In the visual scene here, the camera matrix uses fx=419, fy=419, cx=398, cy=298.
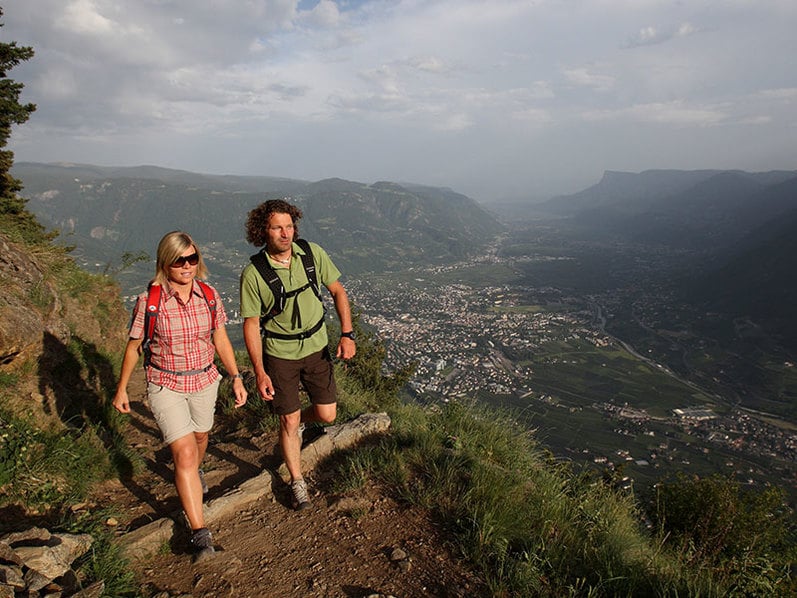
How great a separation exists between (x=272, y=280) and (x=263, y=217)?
1.74ft

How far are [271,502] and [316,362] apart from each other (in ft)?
4.40

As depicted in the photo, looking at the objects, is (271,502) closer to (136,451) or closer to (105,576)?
(105,576)

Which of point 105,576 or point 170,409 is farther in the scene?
point 170,409

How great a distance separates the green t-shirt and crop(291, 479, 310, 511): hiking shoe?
117 centimetres

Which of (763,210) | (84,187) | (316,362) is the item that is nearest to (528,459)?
(316,362)

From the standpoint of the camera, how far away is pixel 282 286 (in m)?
3.38

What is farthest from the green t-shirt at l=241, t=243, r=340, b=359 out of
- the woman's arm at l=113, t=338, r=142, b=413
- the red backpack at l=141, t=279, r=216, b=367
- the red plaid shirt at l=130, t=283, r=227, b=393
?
the woman's arm at l=113, t=338, r=142, b=413

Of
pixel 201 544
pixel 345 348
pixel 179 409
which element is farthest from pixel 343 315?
pixel 201 544

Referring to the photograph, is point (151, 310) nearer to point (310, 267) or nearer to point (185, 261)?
point (185, 261)

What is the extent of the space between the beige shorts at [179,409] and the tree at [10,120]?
339 inches

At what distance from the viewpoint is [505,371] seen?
59125 mm

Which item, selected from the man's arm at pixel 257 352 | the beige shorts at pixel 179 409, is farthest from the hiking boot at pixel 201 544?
the man's arm at pixel 257 352

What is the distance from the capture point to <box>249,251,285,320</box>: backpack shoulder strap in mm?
3338

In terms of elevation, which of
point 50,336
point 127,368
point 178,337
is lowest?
point 50,336
